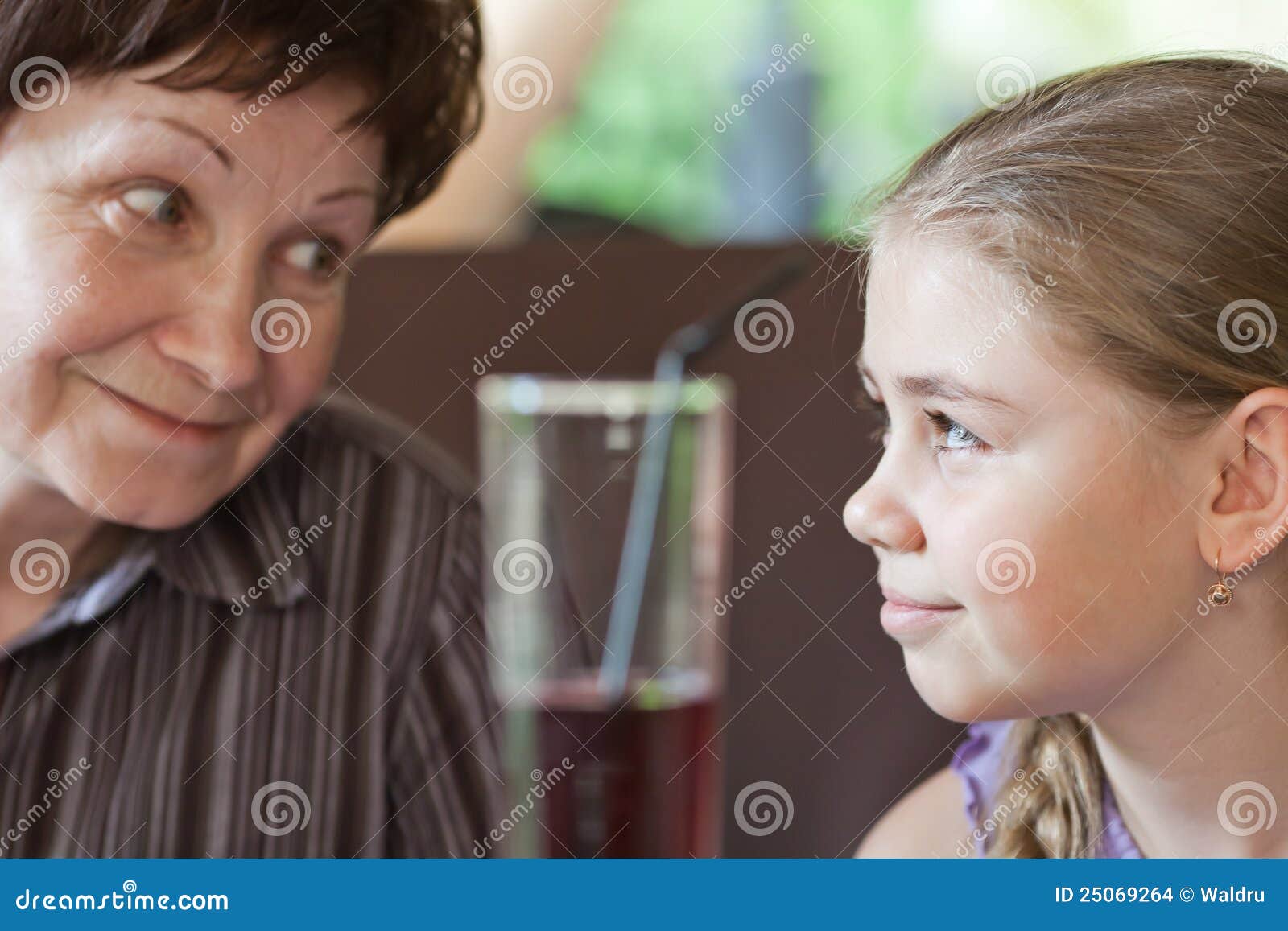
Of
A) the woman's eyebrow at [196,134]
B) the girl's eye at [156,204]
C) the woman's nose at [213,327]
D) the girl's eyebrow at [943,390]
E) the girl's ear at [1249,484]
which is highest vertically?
the woman's eyebrow at [196,134]

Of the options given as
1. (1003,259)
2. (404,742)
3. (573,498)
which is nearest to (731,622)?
(573,498)

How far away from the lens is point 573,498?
3.55ft

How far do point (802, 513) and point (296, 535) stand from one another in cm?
45

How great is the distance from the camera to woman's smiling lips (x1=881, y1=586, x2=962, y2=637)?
2.18 feet

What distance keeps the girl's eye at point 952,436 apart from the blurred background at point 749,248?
0.56 ft

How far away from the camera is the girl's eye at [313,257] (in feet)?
2.49

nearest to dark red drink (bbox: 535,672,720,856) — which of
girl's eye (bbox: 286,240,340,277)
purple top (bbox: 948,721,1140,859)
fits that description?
purple top (bbox: 948,721,1140,859)

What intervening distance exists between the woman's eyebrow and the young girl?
0.36 m

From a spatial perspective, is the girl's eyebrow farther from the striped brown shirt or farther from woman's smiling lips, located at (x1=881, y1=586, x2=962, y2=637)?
the striped brown shirt

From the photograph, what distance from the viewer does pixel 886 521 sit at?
2.18 ft

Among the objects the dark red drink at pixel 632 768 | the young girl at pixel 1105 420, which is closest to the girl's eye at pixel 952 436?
the young girl at pixel 1105 420

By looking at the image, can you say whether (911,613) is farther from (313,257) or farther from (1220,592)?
(313,257)

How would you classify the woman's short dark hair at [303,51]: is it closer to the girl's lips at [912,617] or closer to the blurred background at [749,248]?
the blurred background at [749,248]

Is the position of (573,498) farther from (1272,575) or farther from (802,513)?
(1272,575)
